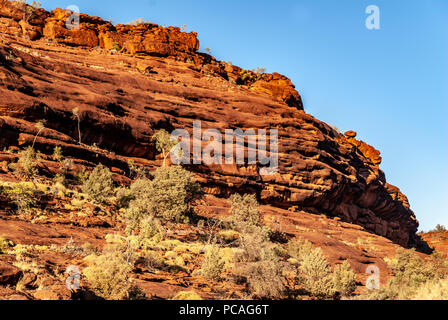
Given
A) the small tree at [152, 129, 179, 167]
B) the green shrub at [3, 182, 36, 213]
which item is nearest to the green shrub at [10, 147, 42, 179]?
the green shrub at [3, 182, 36, 213]

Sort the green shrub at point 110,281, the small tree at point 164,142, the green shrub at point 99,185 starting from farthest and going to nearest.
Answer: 1. the small tree at point 164,142
2. the green shrub at point 99,185
3. the green shrub at point 110,281

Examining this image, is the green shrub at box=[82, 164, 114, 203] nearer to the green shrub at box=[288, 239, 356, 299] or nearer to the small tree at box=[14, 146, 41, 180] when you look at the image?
the small tree at box=[14, 146, 41, 180]

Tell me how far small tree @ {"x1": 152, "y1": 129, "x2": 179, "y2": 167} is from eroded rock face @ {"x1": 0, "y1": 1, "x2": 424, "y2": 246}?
0.82 metres

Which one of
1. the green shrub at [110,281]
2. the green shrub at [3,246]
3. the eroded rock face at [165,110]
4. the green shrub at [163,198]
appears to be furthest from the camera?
the eroded rock face at [165,110]

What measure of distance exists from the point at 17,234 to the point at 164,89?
33531mm

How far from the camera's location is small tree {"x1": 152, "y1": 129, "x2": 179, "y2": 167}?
119 ft

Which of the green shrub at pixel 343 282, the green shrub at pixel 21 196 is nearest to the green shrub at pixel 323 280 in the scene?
the green shrub at pixel 343 282

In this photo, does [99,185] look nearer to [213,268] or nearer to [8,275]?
[213,268]

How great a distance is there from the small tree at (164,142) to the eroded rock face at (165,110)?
82 cm

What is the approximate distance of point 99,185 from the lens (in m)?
25.0

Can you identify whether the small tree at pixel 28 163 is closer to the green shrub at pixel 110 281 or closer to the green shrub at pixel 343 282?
the green shrub at pixel 110 281

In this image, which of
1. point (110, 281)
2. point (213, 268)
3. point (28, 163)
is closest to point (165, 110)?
point (28, 163)

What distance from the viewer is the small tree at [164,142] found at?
36250 millimetres
